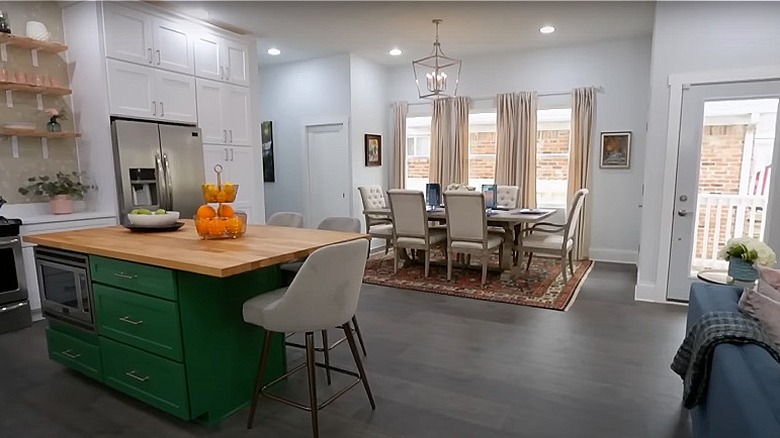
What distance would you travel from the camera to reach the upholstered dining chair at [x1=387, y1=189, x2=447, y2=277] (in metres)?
4.86

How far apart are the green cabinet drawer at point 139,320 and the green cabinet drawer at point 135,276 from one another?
4 cm

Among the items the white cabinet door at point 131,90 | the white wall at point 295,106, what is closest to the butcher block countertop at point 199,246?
the white cabinet door at point 131,90

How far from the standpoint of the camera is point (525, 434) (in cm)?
208

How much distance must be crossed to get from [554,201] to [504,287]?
2.30m

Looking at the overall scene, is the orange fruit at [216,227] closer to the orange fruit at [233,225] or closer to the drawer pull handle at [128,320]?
the orange fruit at [233,225]

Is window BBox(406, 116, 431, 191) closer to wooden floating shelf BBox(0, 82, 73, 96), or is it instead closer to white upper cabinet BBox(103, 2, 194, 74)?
white upper cabinet BBox(103, 2, 194, 74)

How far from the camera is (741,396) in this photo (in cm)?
125

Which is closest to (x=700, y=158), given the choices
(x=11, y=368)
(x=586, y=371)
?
(x=586, y=371)

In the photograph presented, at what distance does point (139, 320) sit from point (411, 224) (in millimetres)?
3260

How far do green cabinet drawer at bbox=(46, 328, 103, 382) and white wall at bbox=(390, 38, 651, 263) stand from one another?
17.5 ft

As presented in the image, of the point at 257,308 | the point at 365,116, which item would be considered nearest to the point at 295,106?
the point at 365,116

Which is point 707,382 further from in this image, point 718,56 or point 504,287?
point 718,56

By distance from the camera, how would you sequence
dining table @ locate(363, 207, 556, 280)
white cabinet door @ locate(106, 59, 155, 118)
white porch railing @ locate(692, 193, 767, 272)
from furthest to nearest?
1. dining table @ locate(363, 207, 556, 280)
2. white cabinet door @ locate(106, 59, 155, 118)
3. white porch railing @ locate(692, 193, 767, 272)

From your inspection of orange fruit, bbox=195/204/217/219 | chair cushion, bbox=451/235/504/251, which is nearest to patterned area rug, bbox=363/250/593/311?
chair cushion, bbox=451/235/504/251
